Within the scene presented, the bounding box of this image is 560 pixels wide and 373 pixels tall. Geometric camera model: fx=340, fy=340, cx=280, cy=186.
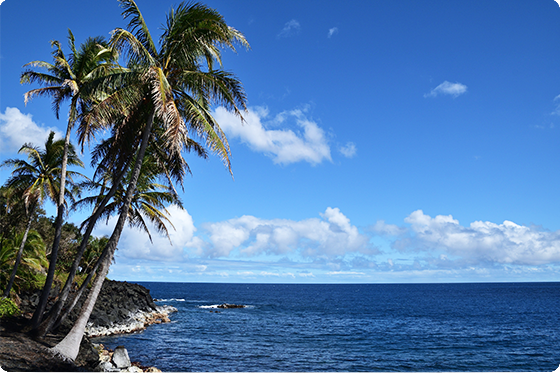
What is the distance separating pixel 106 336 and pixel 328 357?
1698 cm

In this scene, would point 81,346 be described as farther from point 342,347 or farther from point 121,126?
point 342,347

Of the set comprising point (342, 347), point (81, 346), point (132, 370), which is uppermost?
point (81, 346)

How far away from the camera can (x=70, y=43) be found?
53.3ft

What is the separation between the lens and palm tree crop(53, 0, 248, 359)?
1180 cm

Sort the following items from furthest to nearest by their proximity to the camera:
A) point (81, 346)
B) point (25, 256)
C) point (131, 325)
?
point (131, 325) < point (25, 256) < point (81, 346)

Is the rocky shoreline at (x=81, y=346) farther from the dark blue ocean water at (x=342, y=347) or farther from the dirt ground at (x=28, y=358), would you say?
the dark blue ocean water at (x=342, y=347)

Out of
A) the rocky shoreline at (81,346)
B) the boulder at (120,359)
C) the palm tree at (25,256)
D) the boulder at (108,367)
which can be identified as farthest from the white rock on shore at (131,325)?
the boulder at (108,367)

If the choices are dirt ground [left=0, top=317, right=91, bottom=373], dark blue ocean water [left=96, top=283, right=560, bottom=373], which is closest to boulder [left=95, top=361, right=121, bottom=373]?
dirt ground [left=0, top=317, right=91, bottom=373]

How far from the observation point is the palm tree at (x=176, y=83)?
11.8 m

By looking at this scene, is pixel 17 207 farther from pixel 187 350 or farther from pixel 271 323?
pixel 271 323

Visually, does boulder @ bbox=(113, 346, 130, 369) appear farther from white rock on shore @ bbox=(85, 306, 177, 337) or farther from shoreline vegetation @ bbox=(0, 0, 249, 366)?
white rock on shore @ bbox=(85, 306, 177, 337)

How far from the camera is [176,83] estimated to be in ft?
45.2

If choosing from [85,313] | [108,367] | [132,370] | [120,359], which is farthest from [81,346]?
[85,313]

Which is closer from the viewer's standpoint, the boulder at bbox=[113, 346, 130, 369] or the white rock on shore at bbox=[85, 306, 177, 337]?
the boulder at bbox=[113, 346, 130, 369]
